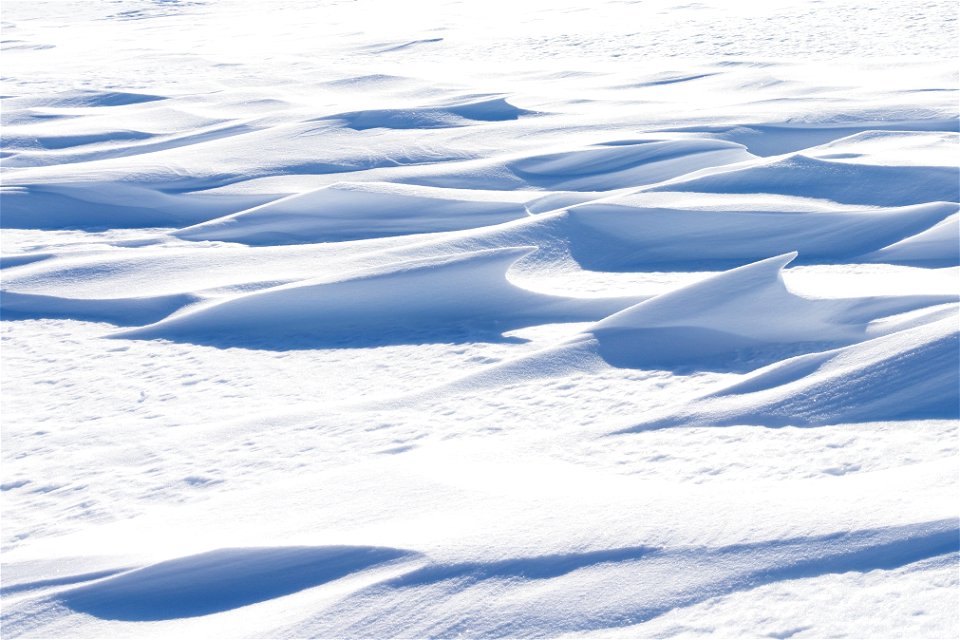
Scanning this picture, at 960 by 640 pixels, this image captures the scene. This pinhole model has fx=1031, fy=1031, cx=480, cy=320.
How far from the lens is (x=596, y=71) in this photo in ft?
12.3

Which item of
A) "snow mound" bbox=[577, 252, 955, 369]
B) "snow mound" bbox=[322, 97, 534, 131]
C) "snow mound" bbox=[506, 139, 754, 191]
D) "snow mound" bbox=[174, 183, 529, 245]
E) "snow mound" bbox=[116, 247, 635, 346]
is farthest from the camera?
"snow mound" bbox=[322, 97, 534, 131]

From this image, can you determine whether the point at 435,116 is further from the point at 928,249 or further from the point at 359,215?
the point at 928,249

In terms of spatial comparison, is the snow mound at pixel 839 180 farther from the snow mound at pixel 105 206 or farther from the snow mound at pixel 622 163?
the snow mound at pixel 105 206

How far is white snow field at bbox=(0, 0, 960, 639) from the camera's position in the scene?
0.99 m

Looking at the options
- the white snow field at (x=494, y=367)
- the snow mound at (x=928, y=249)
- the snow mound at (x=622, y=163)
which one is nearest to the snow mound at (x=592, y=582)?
the white snow field at (x=494, y=367)

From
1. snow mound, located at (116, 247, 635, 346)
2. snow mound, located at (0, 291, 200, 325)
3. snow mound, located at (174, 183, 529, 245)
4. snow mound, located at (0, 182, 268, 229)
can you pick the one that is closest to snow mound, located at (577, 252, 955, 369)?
snow mound, located at (116, 247, 635, 346)

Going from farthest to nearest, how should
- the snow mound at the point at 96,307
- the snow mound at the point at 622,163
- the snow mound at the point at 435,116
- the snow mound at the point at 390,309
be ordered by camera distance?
the snow mound at the point at 435,116
the snow mound at the point at 622,163
the snow mound at the point at 96,307
the snow mound at the point at 390,309

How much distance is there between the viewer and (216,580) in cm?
104

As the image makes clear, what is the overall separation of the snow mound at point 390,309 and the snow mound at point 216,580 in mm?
613

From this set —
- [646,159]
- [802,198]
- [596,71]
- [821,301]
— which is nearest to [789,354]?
[821,301]

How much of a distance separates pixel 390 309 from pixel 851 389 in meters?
0.76

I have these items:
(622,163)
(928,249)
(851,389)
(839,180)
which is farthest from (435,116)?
(851,389)

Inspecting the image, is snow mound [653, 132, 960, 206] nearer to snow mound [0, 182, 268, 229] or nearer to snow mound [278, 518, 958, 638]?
snow mound [0, 182, 268, 229]

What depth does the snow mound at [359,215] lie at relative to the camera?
2.15m
